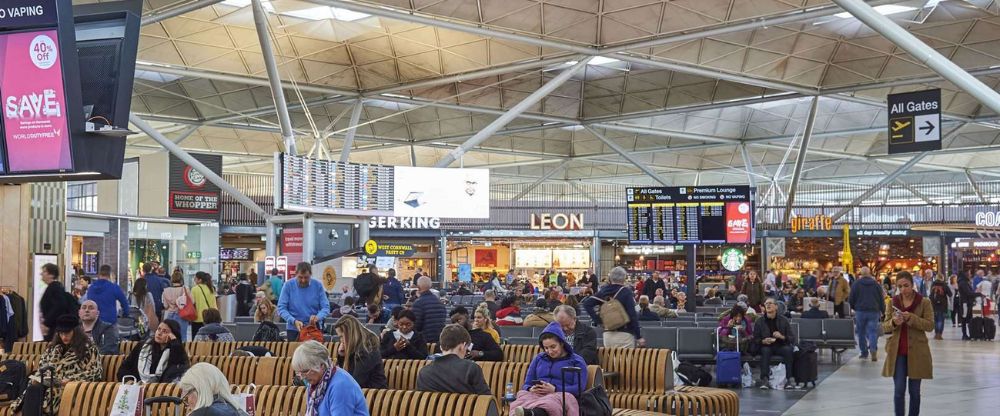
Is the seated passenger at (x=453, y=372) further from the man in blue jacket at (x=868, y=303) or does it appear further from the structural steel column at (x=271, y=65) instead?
the structural steel column at (x=271, y=65)

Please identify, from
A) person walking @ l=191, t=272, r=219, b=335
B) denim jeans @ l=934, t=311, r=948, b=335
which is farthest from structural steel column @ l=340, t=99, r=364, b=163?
denim jeans @ l=934, t=311, r=948, b=335

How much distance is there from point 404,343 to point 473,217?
992 inches

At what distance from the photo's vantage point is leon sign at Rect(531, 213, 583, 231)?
159 feet

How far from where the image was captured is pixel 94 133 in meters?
12.0

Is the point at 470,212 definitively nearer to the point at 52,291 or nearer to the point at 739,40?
the point at 739,40

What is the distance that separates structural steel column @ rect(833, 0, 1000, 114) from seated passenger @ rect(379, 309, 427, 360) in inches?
403

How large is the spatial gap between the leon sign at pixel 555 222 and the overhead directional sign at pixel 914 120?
25.6 meters

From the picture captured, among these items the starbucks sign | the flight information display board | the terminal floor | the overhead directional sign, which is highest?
the overhead directional sign

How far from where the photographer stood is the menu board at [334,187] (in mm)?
28703

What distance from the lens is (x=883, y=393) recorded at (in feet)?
49.7

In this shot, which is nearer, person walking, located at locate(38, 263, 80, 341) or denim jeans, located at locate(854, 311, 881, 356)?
person walking, located at locate(38, 263, 80, 341)

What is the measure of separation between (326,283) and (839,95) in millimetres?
16799

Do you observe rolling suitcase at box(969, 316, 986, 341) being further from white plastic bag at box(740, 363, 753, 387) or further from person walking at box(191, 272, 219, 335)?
person walking at box(191, 272, 219, 335)

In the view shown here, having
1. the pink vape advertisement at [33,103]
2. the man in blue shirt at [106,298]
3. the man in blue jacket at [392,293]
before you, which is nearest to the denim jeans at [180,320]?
the man in blue shirt at [106,298]
